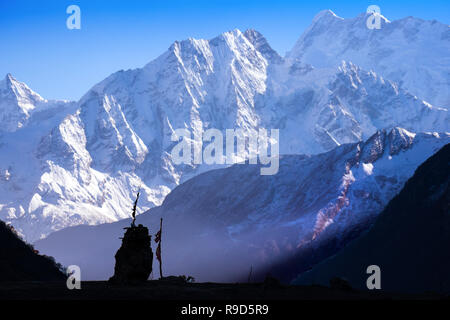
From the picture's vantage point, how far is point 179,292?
6506 cm

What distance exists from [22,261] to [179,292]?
6652cm

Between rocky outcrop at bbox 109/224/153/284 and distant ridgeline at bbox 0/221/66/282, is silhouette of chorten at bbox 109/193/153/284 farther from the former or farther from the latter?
distant ridgeline at bbox 0/221/66/282

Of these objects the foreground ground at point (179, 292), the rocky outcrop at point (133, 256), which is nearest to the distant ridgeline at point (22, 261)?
the rocky outcrop at point (133, 256)

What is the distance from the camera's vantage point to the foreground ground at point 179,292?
61325 mm

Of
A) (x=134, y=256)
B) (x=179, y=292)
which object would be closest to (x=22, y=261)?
(x=134, y=256)

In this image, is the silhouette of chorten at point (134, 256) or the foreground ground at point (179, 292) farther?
the silhouette of chorten at point (134, 256)

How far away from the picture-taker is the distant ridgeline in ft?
380

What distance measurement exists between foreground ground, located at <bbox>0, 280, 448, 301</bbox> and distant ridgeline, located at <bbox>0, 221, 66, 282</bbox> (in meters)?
44.4

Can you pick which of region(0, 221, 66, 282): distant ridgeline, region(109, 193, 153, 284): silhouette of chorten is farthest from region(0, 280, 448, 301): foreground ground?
region(0, 221, 66, 282): distant ridgeline

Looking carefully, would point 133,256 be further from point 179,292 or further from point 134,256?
point 179,292

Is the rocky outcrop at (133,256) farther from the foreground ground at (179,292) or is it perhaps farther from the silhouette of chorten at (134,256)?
the foreground ground at (179,292)

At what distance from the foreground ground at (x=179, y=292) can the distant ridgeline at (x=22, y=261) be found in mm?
44390
